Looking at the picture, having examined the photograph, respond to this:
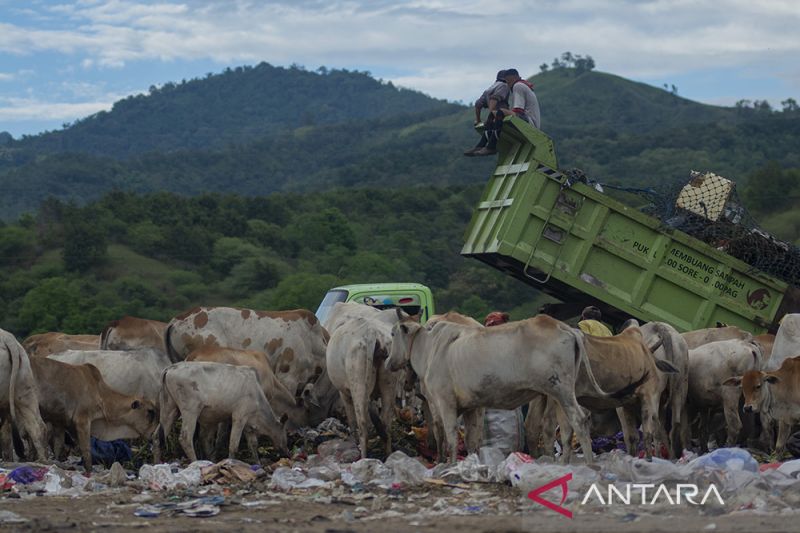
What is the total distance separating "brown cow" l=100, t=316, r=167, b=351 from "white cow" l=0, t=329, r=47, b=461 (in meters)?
2.97

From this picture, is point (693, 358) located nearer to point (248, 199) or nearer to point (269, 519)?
point (269, 519)

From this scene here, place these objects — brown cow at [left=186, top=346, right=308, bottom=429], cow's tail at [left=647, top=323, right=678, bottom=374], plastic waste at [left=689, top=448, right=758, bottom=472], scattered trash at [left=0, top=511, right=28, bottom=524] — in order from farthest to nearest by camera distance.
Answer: brown cow at [left=186, top=346, right=308, bottom=429] < cow's tail at [left=647, top=323, right=678, bottom=374] < plastic waste at [left=689, top=448, right=758, bottom=472] < scattered trash at [left=0, top=511, right=28, bottom=524]

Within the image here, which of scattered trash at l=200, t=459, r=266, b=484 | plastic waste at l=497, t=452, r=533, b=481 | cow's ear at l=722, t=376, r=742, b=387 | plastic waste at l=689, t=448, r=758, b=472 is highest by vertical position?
cow's ear at l=722, t=376, r=742, b=387

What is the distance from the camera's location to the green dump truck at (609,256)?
1544cm

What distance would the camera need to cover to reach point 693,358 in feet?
46.1

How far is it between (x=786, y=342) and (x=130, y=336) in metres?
7.43

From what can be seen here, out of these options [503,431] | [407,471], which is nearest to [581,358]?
[407,471]

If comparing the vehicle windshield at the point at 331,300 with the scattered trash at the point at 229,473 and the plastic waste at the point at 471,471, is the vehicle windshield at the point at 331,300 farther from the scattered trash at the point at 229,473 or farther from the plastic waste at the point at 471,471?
the plastic waste at the point at 471,471

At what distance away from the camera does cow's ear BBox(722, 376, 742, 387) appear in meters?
13.3

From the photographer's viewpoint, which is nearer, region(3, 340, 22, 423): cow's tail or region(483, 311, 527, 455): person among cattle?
region(3, 340, 22, 423): cow's tail

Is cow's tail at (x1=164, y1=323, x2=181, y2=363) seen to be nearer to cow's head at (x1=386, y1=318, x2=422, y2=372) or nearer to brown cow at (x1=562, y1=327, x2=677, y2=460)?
cow's head at (x1=386, y1=318, x2=422, y2=372)

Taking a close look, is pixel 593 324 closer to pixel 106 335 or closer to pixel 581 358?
pixel 581 358

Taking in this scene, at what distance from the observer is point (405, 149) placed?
115812mm

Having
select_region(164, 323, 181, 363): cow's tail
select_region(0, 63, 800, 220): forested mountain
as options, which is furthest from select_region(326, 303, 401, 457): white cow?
select_region(0, 63, 800, 220): forested mountain
